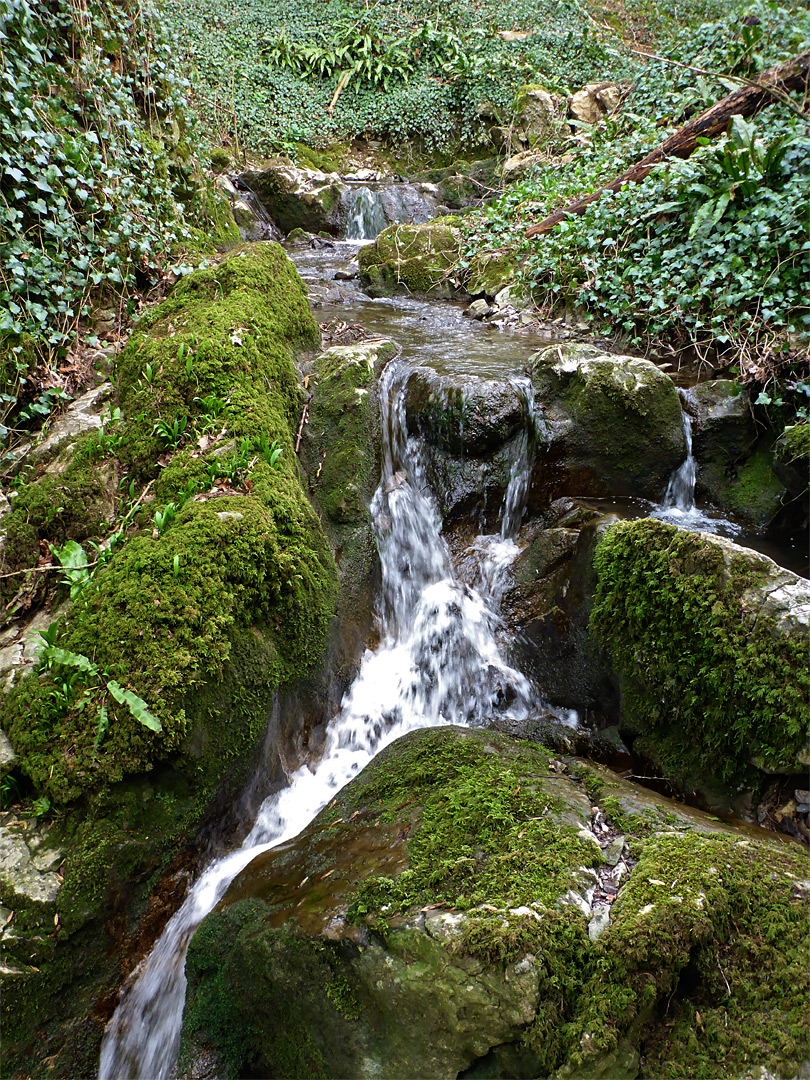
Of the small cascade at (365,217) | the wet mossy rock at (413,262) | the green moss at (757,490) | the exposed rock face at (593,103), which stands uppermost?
the exposed rock face at (593,103)

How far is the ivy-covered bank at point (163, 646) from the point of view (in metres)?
2.67

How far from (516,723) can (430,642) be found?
1.04 m

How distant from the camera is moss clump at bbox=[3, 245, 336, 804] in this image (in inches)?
109

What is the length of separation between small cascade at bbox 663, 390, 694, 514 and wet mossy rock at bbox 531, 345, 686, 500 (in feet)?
0.24

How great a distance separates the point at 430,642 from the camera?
5.13 metres

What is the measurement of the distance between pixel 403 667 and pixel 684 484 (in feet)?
10.8

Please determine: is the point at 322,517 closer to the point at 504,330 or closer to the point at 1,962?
the point at 1,962

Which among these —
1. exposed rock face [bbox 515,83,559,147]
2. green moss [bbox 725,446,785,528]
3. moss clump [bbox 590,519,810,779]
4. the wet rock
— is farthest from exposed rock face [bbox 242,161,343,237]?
moss clump [bbox 590,519,810,779]

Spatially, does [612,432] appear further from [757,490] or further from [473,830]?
[473,830]

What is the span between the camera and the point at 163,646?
9.58ft

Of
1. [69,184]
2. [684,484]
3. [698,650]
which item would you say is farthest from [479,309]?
[698,650]

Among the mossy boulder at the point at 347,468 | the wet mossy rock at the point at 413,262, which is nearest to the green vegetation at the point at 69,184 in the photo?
the mossy boulder at the point at 347,468

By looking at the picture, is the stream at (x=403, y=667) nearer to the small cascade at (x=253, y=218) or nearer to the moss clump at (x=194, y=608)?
Result: the moss clump at (x=194, y=608)

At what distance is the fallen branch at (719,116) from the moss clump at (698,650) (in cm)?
632
